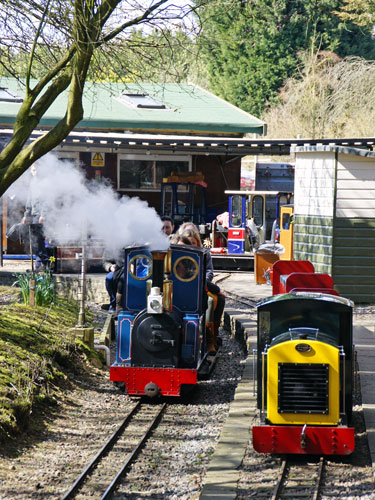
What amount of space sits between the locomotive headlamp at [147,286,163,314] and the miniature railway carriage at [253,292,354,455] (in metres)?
1.90

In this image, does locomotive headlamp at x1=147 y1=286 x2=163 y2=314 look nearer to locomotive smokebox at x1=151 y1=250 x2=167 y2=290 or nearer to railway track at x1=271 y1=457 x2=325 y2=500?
locomotive smokebox at x1=151 y1=250 x2=167 y2=290

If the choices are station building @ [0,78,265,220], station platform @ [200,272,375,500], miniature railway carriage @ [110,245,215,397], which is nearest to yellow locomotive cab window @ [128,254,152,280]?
miniature railway carriage @ [110,245,215,397]

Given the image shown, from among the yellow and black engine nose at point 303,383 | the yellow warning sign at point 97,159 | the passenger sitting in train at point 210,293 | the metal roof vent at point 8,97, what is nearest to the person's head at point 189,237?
the passenger sitting in train at point 210,293

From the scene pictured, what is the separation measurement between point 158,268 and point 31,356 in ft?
6.92

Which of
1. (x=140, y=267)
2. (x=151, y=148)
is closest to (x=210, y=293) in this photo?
(x=140, y=267)

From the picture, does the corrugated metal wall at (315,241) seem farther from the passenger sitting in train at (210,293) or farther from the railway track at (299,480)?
the railway track at (299,480)

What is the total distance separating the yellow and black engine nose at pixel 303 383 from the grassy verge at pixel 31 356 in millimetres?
2656

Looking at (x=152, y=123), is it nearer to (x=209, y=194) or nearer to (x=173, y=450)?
(x=209, y=194)

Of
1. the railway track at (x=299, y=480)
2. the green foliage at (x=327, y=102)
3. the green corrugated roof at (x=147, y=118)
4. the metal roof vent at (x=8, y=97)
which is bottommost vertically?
the railway track at (x=299, y=480)

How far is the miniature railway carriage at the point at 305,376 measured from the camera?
274 inches

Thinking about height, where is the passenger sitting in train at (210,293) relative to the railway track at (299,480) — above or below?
above

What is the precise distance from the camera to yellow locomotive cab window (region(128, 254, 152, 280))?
964 cm

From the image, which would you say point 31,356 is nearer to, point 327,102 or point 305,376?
point 305,376

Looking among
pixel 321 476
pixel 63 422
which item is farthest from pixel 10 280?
pixel 321 476
